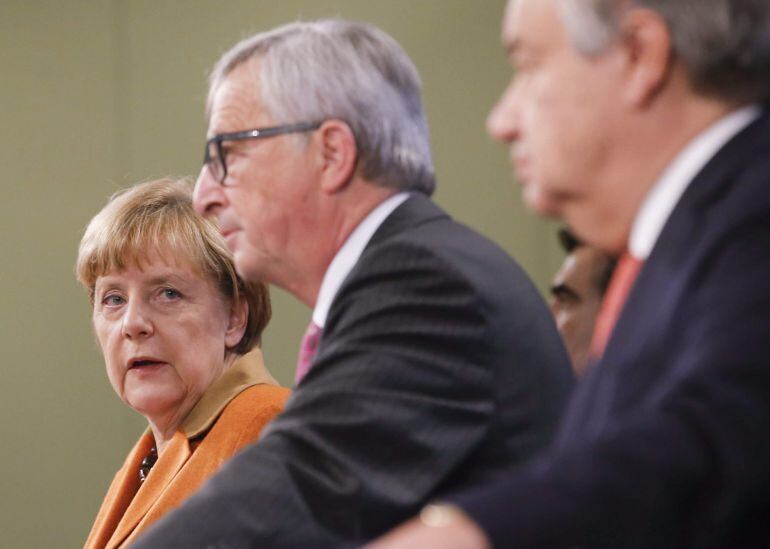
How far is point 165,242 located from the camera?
2.95 m

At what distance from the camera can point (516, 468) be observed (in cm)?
170

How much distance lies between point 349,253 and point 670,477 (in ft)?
3.77

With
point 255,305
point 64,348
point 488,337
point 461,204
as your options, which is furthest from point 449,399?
point 64,348

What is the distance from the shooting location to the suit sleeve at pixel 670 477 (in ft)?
2.89

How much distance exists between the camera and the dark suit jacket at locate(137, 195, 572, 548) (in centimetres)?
162

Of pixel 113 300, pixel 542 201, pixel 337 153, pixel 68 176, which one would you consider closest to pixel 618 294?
pixel 542 201

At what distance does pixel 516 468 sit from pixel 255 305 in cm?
143

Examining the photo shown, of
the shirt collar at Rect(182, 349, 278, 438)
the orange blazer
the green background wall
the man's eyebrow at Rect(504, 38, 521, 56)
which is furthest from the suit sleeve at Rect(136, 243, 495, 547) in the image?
the green background wall

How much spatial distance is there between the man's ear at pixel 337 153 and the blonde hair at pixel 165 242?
99 cm

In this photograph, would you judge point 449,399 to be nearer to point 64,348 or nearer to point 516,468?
point 516,468

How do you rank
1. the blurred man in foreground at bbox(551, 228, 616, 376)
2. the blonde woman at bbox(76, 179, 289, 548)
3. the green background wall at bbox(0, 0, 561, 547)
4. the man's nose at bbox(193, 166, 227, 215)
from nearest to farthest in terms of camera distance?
the man's nose at bbox(193, 166, 227, 215)
the blurred man in foreground at bbox(551, 228, 616, 376)
the blonde woman at bbox(76, 179, 289, 548)
the green background wall at bbox(0, 0, 561, 547)

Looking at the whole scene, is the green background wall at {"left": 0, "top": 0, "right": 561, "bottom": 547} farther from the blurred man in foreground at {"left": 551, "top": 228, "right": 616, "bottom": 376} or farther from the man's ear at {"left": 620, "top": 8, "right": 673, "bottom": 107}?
the man's ear at {"left": 620, "top": 8, "right": 673, "bottom": 107}

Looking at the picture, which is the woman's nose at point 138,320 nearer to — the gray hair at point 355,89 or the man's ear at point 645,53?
the gray hair at point 355,89

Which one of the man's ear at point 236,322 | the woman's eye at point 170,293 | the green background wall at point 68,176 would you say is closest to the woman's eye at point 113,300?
the woman's eye at point 170,293
